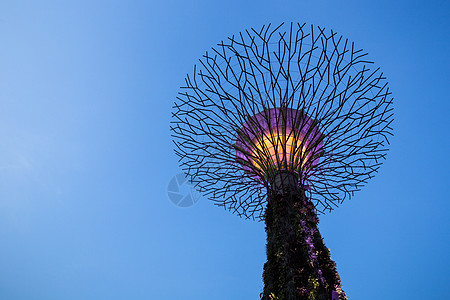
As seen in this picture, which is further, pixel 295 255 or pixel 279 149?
pixel 279 149

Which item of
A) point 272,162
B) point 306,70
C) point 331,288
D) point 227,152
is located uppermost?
point 306,70

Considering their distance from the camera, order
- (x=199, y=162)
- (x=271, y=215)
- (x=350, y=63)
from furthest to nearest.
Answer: (x=199, y=162) → (x=350, y=63) → (x=271, y=215)

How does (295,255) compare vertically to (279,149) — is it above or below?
below

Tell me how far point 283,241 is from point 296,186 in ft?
4.87

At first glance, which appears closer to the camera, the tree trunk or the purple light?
the tree trunk

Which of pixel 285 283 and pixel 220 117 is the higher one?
pixel 220 117

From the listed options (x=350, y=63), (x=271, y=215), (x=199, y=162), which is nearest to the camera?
(x=271, y=215)

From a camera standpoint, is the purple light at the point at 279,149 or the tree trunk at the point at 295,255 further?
the purple light at the point at 279,149

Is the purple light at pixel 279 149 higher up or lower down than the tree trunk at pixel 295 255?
higher up

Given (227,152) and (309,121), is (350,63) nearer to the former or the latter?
(309,121)

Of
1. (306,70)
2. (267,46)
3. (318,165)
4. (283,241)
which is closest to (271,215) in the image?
(283,241)

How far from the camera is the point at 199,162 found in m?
8.61

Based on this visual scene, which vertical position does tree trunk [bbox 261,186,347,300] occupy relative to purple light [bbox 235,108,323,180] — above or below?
below

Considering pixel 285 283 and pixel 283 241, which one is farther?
pixel 283 241
